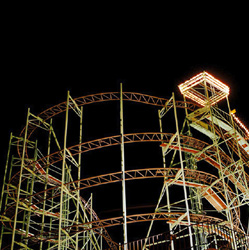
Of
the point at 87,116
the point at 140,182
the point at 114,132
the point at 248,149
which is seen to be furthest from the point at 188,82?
the point at 140,182

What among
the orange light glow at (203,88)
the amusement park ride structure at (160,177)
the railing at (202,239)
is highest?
the orange light glow at (203,88)

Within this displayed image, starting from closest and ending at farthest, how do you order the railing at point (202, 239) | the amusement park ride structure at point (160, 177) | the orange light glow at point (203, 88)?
the railing at point (202, 239) → the amusement park ride structure at point (160, 177) → the orange light glow at point (203, 88)

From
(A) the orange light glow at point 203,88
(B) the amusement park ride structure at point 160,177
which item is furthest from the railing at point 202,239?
(A) the orange light glow at point 203,88

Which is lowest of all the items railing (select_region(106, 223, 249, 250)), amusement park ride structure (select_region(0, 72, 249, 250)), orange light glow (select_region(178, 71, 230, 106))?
railing (select_region(106, 223, 249, 250))

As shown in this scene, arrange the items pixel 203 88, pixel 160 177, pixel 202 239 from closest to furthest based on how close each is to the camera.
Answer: pixel 160 177
pixel 202 239
pixel 203 88

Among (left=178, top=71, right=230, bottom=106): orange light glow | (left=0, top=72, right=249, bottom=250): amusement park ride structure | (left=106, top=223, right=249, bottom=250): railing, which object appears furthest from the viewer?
(left=178, top=71, right=230, bottom=106): orange light glow

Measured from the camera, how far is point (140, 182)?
3725 centimetres

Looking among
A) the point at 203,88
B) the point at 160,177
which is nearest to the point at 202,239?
the point at 160,177

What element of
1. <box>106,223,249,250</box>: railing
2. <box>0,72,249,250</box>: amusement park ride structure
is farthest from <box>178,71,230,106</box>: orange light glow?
<box>106,223,249,250</box>: railing

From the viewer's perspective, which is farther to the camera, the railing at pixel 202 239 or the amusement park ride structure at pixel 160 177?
the amusement park ride structure at pixel 160 177

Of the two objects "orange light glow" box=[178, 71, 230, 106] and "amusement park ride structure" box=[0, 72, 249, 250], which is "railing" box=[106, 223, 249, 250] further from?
"orange light glow" box=[178, 71, 230, 106]

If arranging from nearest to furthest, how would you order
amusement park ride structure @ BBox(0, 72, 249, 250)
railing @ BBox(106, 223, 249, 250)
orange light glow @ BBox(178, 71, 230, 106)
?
railing @ BBox(106, 223, 249, 250) < amusement park ride structure @ BBox(0, 72, 249, 250) < orange light glow @ BBox(178, 71, 230, 106)

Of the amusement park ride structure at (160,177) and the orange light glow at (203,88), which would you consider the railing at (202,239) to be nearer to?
the amusement park ride structure at (160,177)

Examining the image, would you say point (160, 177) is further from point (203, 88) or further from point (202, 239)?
point (203, 88)
